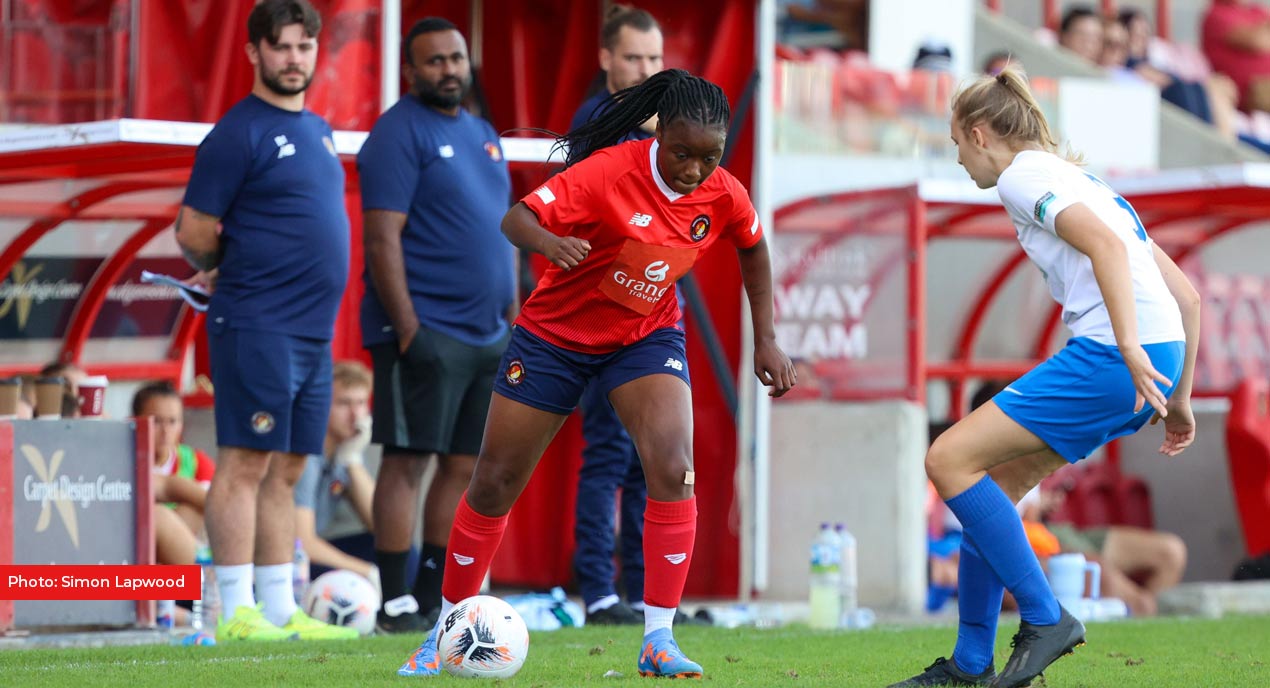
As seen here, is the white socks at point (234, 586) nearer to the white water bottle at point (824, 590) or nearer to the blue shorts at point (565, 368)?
the blue shorts at point (565, 368)

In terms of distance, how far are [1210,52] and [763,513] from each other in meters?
11.3

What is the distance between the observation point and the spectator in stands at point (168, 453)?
8805mm

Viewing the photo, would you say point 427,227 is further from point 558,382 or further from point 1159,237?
point 1159,237

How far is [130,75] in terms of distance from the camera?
10.1m

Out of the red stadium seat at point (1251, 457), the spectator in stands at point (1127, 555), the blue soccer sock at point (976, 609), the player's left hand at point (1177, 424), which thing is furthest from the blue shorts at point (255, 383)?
the red stadium seat at point (1251, 457)

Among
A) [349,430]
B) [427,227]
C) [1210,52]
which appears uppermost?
[1210,52]

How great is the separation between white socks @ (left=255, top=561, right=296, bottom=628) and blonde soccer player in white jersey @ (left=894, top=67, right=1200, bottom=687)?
2.92 meters

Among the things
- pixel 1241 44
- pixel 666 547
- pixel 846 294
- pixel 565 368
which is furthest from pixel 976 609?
pixel 1241 44

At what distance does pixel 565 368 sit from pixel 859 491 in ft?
15.7

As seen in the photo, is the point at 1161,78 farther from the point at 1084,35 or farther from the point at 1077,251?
the point at 1077,251

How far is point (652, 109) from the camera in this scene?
615 cm

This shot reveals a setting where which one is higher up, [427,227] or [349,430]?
[427,227]

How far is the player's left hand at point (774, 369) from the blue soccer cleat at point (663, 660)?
0.82 m

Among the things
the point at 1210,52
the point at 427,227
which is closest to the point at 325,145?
the point at 427,227
